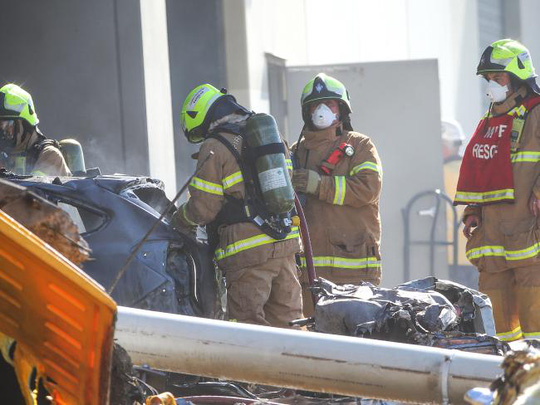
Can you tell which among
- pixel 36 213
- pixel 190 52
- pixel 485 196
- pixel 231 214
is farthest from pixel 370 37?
pixel 36 213

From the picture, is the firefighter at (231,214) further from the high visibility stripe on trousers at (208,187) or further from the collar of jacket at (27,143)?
the collar of jacket at (27,143)

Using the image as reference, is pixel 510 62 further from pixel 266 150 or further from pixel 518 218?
pixel 266 150

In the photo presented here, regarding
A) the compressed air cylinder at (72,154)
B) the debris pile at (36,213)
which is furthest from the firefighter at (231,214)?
the debris pile at (36,213)

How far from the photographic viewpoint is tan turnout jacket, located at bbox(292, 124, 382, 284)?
676 centimetres

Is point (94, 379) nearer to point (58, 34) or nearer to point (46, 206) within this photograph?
point (46, 206)

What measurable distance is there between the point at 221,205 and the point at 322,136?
1.28m

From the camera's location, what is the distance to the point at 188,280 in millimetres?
5418

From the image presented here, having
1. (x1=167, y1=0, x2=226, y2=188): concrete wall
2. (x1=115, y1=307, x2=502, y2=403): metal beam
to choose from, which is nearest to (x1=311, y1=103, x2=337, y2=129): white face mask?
(x1=167, y1=0, x2=226, y2=188): concrete wall

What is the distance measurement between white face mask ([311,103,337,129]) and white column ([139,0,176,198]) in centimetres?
278

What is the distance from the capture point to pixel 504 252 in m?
6.84

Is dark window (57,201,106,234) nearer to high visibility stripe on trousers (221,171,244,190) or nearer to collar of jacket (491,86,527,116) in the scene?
high visibility stripe on trousers (221,171,244,190)

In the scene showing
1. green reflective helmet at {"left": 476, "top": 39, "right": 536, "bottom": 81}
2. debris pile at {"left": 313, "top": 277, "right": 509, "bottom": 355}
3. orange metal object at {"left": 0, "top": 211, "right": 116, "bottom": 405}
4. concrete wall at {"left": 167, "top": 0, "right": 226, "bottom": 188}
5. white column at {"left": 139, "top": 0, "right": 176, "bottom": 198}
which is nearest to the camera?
orange metal object at {"left": 0, "top": 211, "right": 116, "bottom": 405}

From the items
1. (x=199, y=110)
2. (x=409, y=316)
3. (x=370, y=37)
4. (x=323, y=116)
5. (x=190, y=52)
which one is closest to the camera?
(x=409, y=316)

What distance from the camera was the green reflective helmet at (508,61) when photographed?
684 centimetres
